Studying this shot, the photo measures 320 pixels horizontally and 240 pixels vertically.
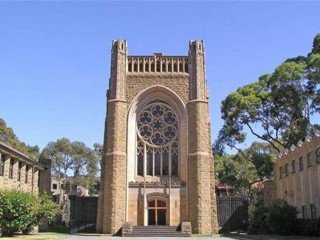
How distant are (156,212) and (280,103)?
605 inches

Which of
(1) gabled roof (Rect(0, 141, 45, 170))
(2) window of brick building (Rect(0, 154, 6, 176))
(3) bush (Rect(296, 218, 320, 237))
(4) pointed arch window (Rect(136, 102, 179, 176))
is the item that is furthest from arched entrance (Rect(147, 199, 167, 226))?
(2) window of brick building (Rect(0, 154, 6, 176))

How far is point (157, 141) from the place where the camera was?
4034cm

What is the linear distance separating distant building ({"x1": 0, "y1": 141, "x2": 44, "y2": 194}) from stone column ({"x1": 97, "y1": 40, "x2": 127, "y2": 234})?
5.88 m

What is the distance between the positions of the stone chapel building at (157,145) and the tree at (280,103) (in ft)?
19.4

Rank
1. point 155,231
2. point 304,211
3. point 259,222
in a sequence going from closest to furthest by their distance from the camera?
point 304,211
point 259,222
point 155,231

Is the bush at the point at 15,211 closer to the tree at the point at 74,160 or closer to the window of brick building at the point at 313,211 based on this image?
the window of brick building at the point at 313,211

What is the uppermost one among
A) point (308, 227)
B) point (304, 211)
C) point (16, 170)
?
point (16, 170)

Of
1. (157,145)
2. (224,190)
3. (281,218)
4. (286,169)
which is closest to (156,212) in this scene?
(157,145)

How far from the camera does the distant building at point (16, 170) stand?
30250mm

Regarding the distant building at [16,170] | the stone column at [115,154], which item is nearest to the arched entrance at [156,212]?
the stone column at [115,154]

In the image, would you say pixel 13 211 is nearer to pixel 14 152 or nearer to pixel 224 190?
pixel 14 152

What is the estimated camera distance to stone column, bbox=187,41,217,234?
36.8m

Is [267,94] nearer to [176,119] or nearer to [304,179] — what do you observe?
[176,119]

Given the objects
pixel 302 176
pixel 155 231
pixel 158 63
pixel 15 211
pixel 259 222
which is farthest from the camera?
pixel 158 63
